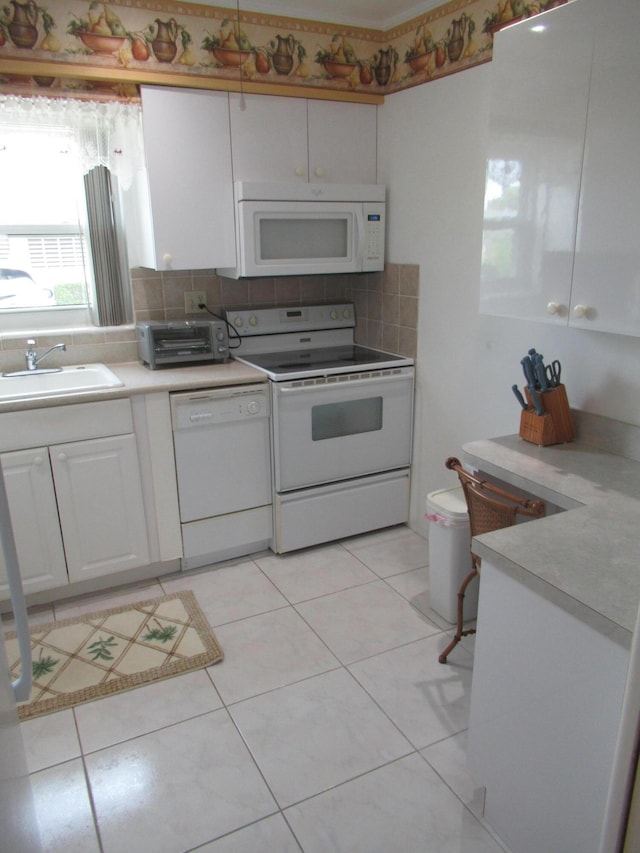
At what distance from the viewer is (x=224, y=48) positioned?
2.74m

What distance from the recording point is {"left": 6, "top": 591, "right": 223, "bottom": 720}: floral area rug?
7.17 ft

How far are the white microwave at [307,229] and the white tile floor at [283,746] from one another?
1556mm

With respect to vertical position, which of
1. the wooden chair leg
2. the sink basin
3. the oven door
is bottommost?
the wooden chair leg

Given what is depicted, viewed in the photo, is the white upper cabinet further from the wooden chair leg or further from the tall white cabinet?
the wooden chair leg

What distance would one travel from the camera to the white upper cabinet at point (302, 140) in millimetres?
2834

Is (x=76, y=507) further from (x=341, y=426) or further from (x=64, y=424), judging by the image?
(x=341, y=426)

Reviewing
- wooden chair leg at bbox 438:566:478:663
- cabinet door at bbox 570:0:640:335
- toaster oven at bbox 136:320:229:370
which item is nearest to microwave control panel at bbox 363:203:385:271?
toaster oven at bbox 136:320:229:370

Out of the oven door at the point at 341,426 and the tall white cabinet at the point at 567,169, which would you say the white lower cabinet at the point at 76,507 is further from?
the tall white cabinet at the point at 567,169

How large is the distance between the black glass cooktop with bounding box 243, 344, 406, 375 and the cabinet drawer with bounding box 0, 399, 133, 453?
2.33 feet

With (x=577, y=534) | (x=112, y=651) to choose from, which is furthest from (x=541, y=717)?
(x=112, y=651)

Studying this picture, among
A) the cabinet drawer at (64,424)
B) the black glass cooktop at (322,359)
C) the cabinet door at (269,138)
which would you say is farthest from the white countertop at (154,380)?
the cabinet door at (269,138)

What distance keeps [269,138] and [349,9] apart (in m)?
0.69

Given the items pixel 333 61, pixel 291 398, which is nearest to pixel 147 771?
pixel 291 398

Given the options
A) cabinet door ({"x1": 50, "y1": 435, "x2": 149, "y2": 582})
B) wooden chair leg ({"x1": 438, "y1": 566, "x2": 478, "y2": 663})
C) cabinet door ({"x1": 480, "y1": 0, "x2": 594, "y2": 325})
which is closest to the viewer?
cabinet door ({"x1": 480, "y1": 0, "x2": 594, "y2": 325})
